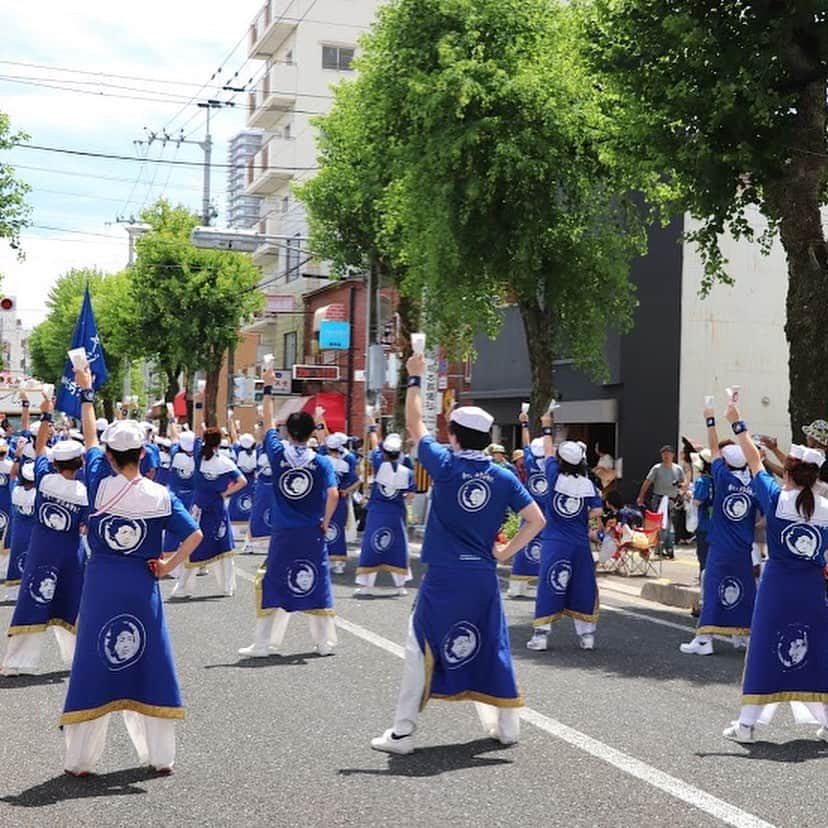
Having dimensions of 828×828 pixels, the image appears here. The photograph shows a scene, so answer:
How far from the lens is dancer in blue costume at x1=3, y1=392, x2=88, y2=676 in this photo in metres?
9.76

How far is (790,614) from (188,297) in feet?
150

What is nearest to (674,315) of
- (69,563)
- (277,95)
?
(69,563)

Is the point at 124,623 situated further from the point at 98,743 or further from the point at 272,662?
the point at 272,662

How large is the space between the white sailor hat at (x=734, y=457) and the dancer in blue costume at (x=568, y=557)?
3.99 feet

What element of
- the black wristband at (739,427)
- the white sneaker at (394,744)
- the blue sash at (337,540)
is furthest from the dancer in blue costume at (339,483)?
the white sneaker at (394,744)

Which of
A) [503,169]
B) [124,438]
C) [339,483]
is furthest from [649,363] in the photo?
[124,438]

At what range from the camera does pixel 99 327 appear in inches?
2530

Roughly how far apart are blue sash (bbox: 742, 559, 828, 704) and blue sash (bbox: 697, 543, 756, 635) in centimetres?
355

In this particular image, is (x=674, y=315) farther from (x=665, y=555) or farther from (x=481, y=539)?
(x=481, y=539)

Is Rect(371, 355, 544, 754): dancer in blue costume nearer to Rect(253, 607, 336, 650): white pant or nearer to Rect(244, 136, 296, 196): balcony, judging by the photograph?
Rect(253, 607, 336, 650): white pant

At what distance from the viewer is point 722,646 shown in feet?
39.6

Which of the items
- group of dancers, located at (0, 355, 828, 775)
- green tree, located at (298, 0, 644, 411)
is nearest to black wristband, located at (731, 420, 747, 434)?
group of dancers, located at (0, 355, 828, 775)

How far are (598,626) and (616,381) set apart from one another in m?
15.6

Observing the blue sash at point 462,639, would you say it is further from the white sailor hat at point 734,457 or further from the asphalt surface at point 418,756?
the white sailor hat at point 734,457
